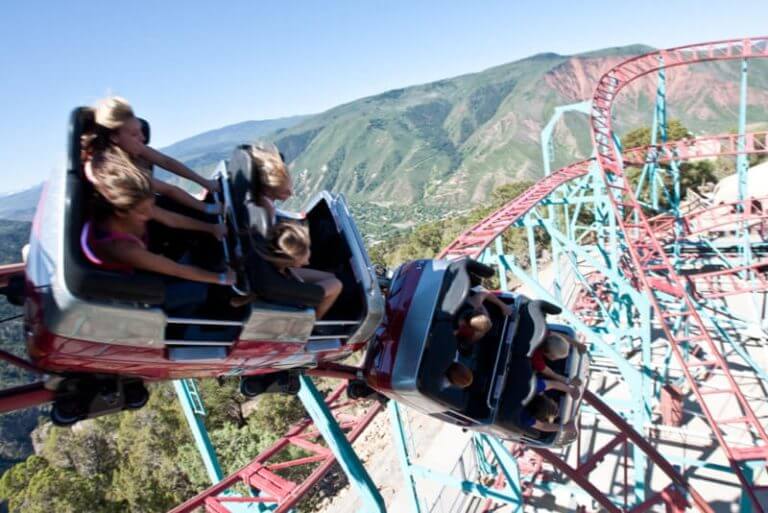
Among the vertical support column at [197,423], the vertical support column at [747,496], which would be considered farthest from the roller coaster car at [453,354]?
the vertical support column at [747,496]

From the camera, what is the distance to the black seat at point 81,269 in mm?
1368

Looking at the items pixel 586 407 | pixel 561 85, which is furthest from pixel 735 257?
pixel 561 85

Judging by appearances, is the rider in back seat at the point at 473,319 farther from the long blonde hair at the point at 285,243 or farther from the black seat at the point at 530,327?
the long blonde hair at the point at 285,243

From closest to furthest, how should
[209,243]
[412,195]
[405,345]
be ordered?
[209,243] → [405,345] → [412,195]

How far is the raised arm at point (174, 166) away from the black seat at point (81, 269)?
0.46 meters

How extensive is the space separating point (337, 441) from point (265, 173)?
1900 mm

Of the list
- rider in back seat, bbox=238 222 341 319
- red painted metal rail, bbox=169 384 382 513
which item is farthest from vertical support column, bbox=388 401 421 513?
rider in back seat, bbox=238 222 341 319

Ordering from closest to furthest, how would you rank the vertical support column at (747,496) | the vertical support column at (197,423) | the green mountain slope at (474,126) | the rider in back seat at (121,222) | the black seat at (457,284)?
the rider in back seat at (121,222), the black seat at (457,284), the vertical support column at (197,423), the vertical support column at (747,496), the green mountain slope at (474,126)

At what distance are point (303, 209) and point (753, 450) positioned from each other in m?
4.92

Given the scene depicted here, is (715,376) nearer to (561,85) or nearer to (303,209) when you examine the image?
(303,209)

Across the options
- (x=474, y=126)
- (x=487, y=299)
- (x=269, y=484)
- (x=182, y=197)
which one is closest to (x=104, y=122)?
(x=182, y=197)

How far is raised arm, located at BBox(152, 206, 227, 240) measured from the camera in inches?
76.0

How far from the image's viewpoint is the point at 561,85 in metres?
118

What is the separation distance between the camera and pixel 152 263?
1581 millimetres
